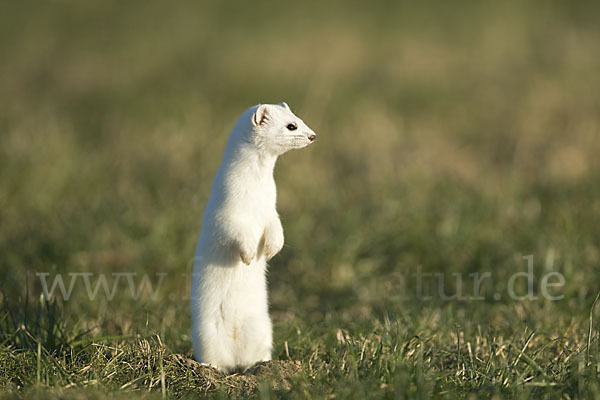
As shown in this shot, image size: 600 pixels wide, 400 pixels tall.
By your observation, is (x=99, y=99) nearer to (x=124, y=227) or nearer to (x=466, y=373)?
(x=124, y=227)

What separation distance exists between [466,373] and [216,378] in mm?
1228

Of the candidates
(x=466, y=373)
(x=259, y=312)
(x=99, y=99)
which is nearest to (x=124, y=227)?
(x=259, y=312)

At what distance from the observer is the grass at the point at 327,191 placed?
327cm

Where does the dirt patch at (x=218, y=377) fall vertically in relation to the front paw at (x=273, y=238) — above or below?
below

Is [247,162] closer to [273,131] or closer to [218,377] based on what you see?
[273,131]

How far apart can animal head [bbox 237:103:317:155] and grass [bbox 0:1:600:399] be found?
1054 mm

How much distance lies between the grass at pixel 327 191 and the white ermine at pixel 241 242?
0.18 m

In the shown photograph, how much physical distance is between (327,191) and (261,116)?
313cm

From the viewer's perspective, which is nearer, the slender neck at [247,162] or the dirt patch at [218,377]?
the dirt patch at [218,377]

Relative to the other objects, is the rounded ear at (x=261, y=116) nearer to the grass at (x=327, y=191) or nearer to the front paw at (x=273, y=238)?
the front paw at (x=273, y=238)

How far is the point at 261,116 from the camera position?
10.5ft

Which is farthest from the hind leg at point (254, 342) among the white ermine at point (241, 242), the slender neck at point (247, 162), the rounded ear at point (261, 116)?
the rounded ear at point (261, 116)

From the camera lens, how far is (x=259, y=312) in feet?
11.1

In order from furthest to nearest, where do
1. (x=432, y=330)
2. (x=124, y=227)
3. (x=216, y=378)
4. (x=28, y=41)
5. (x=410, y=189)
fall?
(x=28, y=41) → (x=410, y=189) → (x=124, y=227) → (x=432, y=330) → (x=216, y=378)
